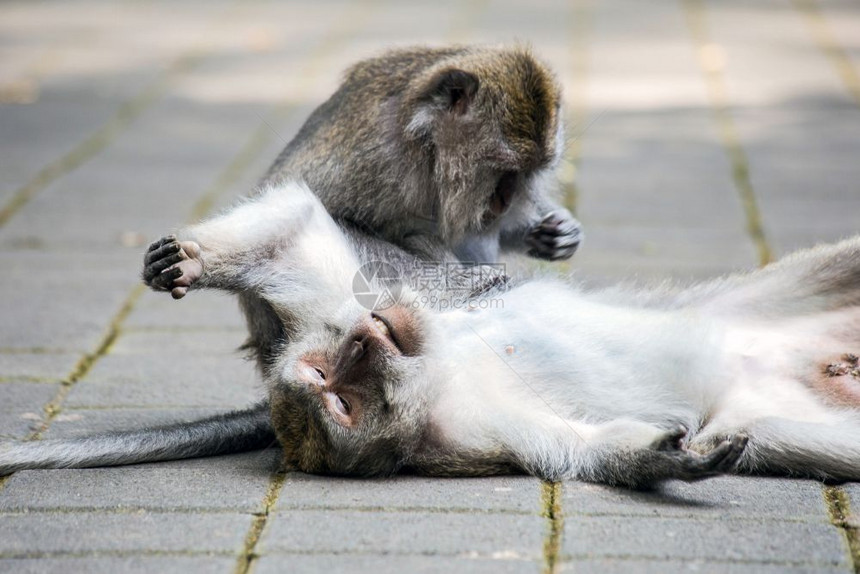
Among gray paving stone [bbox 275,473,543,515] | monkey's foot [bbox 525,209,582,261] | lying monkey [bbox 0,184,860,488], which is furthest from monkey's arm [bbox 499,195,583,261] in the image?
gray paving stone [bbox 275,473,543,515]

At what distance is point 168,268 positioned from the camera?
3.95 metres

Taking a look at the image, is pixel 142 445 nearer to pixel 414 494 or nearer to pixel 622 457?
pixel 414 494

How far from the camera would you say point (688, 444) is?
13.4ft

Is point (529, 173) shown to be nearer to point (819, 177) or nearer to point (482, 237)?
point (482, 237)

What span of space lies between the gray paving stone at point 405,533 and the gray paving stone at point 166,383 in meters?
1.22

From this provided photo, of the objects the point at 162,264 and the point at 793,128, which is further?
the point at 793,128

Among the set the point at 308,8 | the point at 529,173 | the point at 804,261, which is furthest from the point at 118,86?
the point at 804,261

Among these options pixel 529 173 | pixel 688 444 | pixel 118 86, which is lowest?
pixel 118 86

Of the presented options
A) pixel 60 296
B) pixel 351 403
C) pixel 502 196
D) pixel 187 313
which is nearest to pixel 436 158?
pixel 502 196

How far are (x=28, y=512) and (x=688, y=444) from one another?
83.2 inches

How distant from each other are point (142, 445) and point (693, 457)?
180cm

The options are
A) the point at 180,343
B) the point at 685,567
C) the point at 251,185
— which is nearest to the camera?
the point at 685,567

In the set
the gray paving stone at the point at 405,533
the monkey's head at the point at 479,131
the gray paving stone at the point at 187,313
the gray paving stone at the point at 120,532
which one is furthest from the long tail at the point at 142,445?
the gray paving stone at the point at 187,313

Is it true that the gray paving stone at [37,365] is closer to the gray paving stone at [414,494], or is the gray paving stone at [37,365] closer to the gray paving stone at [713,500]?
the gray paving stone at [414,494]
